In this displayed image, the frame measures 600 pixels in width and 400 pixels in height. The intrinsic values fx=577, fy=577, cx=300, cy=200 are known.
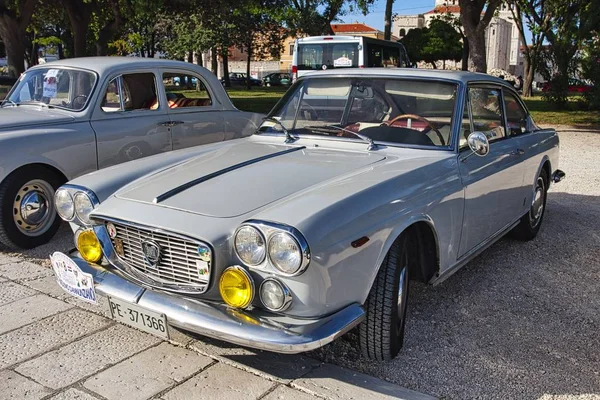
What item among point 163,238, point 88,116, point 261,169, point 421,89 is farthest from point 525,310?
point 88,116

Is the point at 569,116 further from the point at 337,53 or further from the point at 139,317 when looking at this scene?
the point at 139,317

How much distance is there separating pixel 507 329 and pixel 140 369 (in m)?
2.21

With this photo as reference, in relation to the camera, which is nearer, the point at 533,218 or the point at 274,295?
the point at 274,295

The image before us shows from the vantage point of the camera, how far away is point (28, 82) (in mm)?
6102

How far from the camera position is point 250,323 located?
258 centimetres

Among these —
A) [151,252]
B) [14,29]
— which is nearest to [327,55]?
[14,29]

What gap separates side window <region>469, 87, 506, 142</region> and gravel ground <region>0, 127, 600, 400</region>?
1115mm

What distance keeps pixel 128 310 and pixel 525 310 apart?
2.60 meters

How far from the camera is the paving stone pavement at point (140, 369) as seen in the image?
2857 mm

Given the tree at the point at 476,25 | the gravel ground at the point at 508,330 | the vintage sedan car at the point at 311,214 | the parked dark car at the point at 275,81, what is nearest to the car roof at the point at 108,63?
the vintage sedan car at the point at 311,214

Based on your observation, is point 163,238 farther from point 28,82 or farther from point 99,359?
point 28,82

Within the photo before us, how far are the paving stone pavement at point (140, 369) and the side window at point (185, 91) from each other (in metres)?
3.14

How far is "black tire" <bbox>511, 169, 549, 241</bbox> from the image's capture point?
17.0 feet

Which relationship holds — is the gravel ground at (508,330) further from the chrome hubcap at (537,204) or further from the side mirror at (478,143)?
the side mirror at (478,143)
